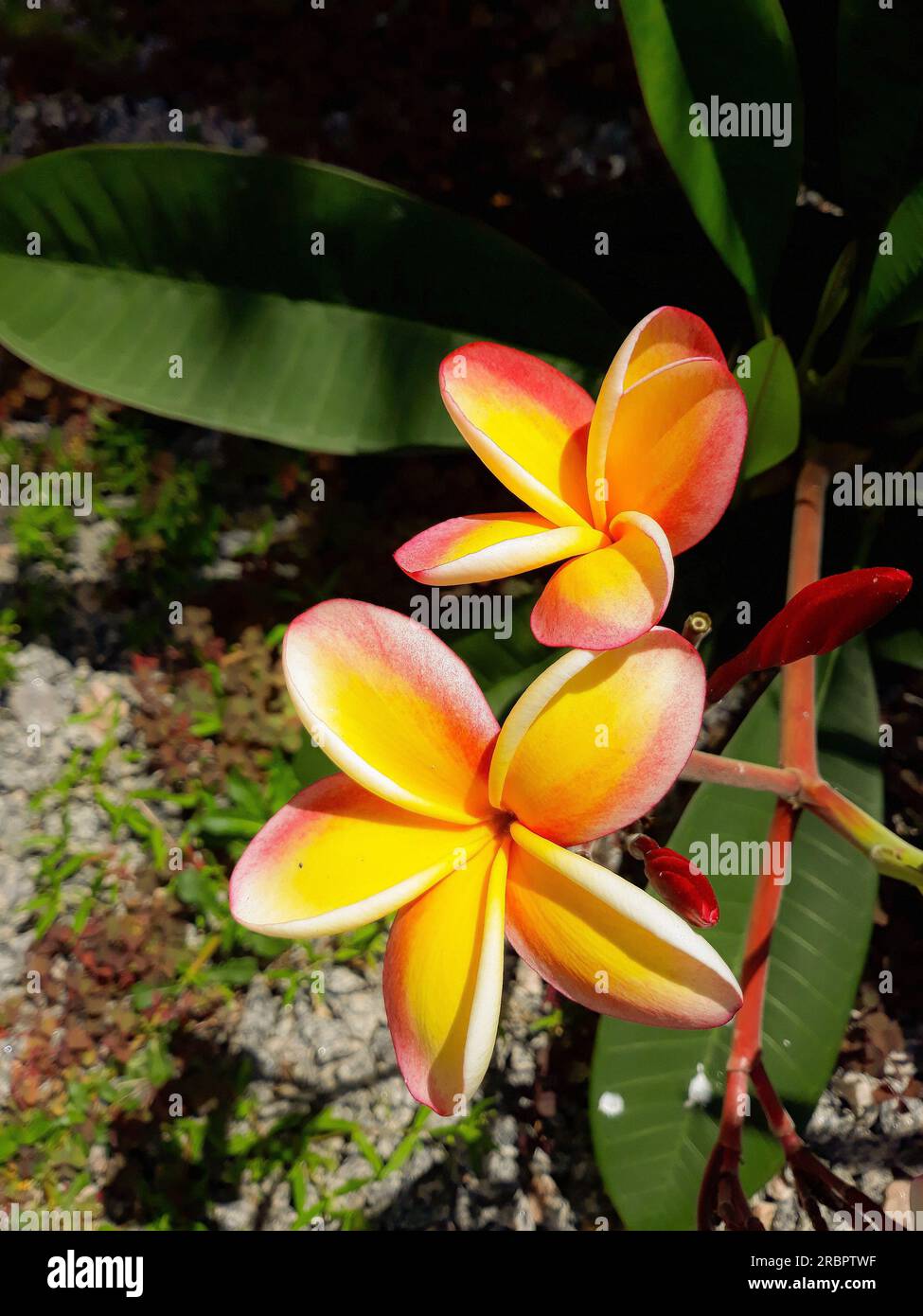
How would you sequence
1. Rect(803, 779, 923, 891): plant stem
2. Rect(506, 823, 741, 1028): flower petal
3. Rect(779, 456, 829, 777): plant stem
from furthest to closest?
Rect(779, 456, 829, 777): plant stem
Rect(803, 779, 923, 891): plant stem
Rect(506, 823, 741, 1028): flower petal

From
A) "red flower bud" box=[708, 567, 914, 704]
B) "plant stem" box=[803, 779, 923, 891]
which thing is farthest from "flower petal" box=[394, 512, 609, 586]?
"plant stem" box=[803, 779, 923, 891]

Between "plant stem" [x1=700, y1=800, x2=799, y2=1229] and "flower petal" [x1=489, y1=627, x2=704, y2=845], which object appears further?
"plant stem" [x1=700, y1=800, x2=799, y2=1229]

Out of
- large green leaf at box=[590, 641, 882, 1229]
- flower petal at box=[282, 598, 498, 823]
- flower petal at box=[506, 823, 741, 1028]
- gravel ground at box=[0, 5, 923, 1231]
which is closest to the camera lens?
flower petal at box=[506, 823, 741, 1028]

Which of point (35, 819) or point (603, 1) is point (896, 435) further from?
point (35, 819)

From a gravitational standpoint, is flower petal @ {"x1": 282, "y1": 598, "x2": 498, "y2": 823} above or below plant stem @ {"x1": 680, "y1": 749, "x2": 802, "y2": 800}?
above

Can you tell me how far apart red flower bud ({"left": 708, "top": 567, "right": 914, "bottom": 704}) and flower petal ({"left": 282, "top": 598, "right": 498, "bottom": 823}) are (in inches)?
8.8

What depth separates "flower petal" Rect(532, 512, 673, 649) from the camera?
2.25ft

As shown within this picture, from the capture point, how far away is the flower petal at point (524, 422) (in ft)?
2.60

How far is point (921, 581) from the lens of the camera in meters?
1.45

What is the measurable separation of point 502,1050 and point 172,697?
916 millimetres

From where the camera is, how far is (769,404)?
113 centimetres

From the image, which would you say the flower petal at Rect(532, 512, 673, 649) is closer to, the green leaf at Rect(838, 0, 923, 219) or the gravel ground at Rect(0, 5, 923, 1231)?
the green leaf at Rect(838, 0, 923, 219)

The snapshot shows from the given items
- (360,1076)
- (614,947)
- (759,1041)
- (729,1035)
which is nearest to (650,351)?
(614,947)

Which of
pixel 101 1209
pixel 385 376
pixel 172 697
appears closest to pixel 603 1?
pixel 385 376
